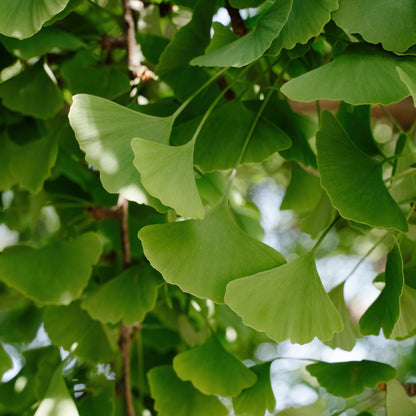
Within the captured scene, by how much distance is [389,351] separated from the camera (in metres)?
2.11

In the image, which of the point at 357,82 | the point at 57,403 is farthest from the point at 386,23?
the point at 57,403

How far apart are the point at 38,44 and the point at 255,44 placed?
1.00 ft

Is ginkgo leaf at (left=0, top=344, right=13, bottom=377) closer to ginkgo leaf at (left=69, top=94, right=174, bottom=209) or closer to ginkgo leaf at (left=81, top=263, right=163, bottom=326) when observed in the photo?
ginkgo leaf at (left=81, top=263, right=163, bottom=326)

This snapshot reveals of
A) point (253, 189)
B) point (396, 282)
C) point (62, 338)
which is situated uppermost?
point (396, 282)

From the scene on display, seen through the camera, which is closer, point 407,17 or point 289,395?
point 407,17

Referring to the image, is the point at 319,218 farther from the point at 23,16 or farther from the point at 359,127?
the point at 23,16

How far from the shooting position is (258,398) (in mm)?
673

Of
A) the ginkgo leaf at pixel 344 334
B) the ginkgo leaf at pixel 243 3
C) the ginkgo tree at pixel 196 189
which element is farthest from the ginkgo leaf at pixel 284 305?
the ginkgo leaf at pixel 243 3

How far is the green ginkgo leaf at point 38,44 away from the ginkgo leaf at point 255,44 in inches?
9.6

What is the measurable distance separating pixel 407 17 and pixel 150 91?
42 centimetres

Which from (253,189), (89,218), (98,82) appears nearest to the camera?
(98,82)

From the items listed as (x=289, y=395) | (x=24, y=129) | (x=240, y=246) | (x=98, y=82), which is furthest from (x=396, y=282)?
(x=289, y=395)

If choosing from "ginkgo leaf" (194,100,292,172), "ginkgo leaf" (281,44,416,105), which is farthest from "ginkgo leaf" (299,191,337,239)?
"ginkgo leaf" (281,44,416,105)

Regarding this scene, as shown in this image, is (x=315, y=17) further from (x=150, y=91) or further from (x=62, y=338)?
(x=62, y=338)
